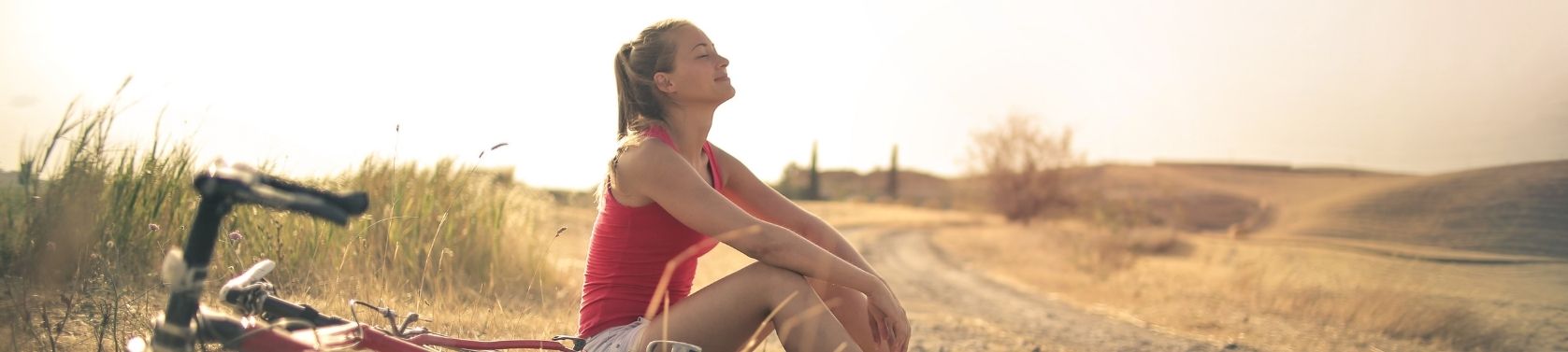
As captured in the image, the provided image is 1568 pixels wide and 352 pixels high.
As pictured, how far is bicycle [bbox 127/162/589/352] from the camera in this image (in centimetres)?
149

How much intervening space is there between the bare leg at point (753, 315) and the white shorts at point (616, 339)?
0.17 ft

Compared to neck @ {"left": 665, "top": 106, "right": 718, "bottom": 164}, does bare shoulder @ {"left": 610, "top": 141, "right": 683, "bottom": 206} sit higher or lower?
lower

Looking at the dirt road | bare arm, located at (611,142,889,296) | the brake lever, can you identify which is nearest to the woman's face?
bare arm, located at (611,142,889,296)

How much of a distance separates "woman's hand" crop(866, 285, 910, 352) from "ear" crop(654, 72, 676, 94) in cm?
77

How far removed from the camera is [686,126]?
2711 mm

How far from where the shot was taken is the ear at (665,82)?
270 cm

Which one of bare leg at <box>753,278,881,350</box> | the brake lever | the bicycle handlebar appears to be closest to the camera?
the bicycle handlebar

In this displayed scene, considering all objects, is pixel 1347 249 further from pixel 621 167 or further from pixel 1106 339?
pixel 621 167

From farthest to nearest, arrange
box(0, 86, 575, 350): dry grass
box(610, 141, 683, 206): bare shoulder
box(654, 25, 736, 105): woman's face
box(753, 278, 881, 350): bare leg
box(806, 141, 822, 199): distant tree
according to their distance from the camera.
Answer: box(806, 141, 822, 199): distant tree
box(0, 86, 575, 350): dry grass
box(753, 278, 881, 350): bare leg
box(654, 25, 736, 105): woman's face
box(610, 141, 683, 206): bare shoulder

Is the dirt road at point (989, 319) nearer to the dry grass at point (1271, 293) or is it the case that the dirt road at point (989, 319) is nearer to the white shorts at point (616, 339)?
the dry grass at point (1271, 293)

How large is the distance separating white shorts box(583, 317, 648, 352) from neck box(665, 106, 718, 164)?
0.47 metres

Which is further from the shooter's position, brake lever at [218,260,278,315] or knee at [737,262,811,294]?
knee at [737,262,811,294]

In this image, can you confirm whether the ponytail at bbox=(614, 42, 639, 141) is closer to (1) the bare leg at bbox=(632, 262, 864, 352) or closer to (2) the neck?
(2) the neck

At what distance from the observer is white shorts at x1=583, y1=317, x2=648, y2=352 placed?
251 cm
